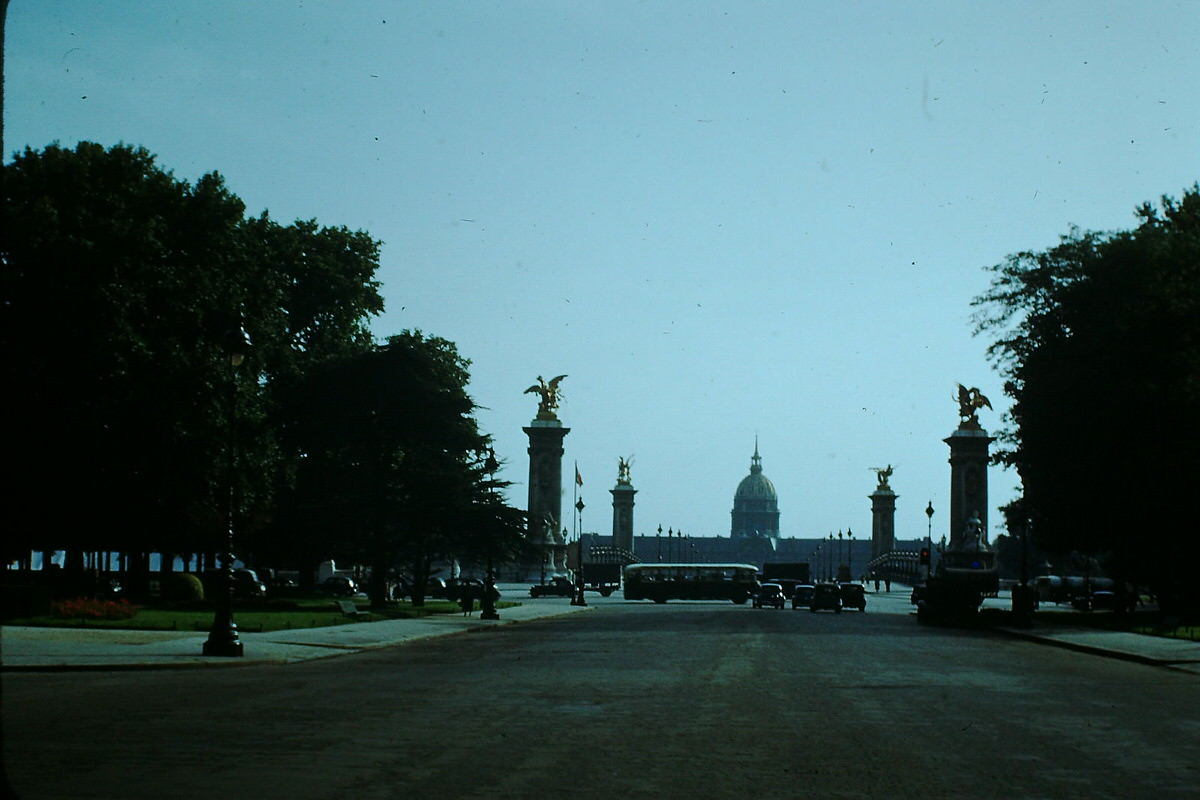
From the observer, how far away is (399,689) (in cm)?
2155

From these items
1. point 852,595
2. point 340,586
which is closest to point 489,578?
point 852,595

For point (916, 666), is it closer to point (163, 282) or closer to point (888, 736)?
point (888, 736)

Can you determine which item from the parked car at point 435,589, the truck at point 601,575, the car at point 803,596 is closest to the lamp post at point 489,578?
the car at point 803,596

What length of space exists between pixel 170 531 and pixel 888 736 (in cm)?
4685

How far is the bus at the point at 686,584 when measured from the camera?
105438mm

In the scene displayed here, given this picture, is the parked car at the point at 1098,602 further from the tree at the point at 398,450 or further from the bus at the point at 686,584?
the tree at the point at 398,450

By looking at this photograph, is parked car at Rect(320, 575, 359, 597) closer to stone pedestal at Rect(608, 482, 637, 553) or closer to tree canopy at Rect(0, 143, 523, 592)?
tree canopy at Rect(0, 143, 523, 592)

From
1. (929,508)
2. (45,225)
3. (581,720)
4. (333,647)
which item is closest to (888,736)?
(581,720)

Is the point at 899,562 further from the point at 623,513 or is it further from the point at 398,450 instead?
the point at 398,450

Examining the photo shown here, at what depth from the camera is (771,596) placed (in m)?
88.2

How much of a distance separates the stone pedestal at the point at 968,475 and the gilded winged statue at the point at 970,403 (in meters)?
0.83

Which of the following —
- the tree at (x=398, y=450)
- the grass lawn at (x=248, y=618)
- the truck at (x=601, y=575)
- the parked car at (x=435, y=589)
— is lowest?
the truck at (x=601, y=575)

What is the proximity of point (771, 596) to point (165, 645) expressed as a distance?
60796 mm

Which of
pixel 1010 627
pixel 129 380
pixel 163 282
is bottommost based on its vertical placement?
pixel 1010 627
